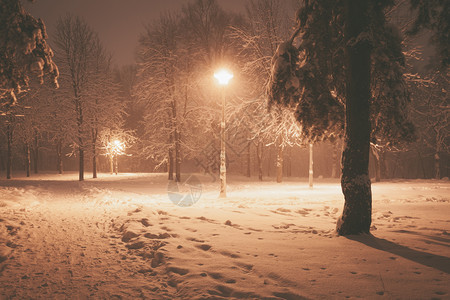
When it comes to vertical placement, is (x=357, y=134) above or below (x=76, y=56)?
below

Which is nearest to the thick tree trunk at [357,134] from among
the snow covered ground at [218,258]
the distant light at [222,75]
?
the snow covered ground at [218,258]

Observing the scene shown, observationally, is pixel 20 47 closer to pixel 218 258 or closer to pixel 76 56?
pixel 218 258

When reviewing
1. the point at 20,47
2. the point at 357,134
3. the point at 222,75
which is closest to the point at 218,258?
the point at 357,134

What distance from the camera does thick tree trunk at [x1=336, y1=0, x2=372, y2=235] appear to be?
5742 mm

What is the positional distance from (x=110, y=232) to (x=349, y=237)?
5.18 metres

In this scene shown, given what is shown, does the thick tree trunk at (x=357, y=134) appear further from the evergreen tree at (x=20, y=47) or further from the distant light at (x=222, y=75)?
the distant light at (x=222, y=75)

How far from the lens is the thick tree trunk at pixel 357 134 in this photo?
5742mm

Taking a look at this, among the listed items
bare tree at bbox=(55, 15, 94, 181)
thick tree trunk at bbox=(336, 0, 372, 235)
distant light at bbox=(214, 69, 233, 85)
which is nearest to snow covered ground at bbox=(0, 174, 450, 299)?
thick tree trunk at bbox=(336, 0, 372, 235)

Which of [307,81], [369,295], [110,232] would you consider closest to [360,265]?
[369,295]

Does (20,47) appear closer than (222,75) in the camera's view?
Yes

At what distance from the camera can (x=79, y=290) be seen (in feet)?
12.0

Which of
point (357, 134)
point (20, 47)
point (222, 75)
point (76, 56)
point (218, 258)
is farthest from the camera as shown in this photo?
point (76, 56)

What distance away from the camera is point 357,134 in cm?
576

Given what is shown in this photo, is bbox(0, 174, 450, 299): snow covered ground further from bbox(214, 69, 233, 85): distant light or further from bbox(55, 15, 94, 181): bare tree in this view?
bbox(55, 15, 94, 181): bare tree
